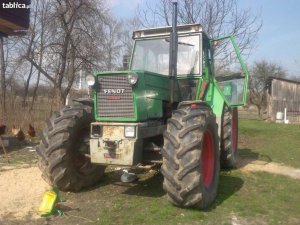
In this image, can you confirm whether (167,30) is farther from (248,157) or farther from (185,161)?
(248,157)

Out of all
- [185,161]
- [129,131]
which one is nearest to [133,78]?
[129,131]

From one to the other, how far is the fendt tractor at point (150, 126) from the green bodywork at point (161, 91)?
2 cm

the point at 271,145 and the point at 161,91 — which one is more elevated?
the point at 161,91

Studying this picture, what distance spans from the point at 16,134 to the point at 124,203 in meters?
8.40

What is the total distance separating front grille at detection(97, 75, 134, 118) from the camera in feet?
19.3

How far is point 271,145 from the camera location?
13195 mm

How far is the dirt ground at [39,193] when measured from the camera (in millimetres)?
5324

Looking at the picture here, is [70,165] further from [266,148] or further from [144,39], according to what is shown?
[266,148]

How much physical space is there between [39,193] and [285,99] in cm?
2436

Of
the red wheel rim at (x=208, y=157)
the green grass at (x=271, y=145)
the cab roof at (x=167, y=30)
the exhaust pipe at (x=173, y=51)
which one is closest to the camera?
the red wheel rim at (x=208, y=157)

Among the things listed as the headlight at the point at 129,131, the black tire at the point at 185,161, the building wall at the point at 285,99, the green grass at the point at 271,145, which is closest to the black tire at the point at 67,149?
the headlight at the point at 129,131

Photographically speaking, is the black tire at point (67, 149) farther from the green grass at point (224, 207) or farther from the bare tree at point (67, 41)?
the bare tree at point (67, 41)

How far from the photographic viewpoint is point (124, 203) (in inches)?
231

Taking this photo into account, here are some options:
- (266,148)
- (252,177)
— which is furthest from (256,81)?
(252,177)
